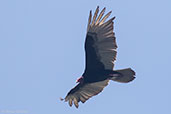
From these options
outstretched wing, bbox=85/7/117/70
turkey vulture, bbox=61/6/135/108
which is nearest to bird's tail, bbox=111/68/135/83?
turkey vulture, bbox=61/6/135/108

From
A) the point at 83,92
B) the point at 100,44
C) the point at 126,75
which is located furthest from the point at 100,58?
the point at 83,92

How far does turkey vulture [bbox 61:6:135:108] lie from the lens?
50.9 ft

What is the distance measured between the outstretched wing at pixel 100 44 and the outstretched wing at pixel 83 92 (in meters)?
0.86

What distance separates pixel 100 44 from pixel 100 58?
557mm

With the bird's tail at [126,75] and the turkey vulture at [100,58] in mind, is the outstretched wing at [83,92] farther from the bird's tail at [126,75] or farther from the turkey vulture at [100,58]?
the bird's tail at [126,75]

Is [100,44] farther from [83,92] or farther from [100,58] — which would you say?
[83,92]

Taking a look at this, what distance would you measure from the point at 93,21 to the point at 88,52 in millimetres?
1096

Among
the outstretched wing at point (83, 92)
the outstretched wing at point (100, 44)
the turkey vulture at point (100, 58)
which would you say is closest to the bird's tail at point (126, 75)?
the turkey vulture at point (100, 58)

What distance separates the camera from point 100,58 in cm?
1603

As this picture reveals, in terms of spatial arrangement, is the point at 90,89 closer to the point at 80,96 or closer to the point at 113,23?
the point at 80,96

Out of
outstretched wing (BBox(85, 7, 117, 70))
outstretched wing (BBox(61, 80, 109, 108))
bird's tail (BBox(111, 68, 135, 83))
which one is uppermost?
outstretched wing (BBox(85, 7, 117, 70))

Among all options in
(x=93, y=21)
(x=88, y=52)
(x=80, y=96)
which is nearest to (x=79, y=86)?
(x=80, y=96)

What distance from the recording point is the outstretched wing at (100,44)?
1549 cm

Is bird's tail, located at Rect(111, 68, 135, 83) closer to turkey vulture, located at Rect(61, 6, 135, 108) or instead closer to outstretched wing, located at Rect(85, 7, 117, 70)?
turkey vulture, located at Rect(61, 6, 135, 108)
